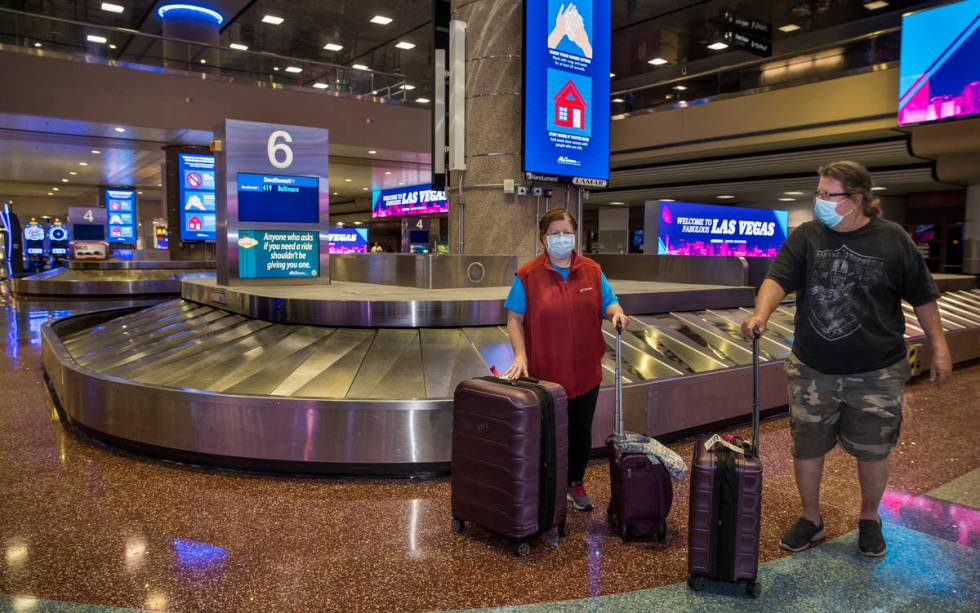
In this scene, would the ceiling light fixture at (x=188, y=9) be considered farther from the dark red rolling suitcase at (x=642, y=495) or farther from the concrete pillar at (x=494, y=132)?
the dark red rolling suitcase at (x=642, y=495)

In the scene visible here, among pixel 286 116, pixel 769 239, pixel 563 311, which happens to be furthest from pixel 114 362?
pixel 286 116

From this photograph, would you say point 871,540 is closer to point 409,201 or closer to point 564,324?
point 564,324

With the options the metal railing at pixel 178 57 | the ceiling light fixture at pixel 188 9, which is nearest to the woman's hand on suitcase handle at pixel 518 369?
the metal railing at pixel 178 57

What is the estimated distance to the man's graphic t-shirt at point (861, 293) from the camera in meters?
2.75

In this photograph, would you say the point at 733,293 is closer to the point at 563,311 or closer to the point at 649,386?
the point at 649,386

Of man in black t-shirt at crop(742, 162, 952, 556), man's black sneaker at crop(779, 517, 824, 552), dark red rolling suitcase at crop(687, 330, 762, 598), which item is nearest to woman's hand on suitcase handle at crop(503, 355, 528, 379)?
dark red rolling suitcase at crop(687, 330, 762, 598)

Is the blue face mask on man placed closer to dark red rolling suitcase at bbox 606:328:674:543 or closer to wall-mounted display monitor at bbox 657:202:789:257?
dark red rolling suitcase at bbox 606:328:674:543

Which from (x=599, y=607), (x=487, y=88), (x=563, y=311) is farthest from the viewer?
(x=487, y=88)

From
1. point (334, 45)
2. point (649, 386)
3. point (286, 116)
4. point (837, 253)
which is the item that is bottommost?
point (649, 386)

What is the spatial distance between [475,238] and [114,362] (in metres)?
4.22

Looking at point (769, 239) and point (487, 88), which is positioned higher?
point (487, 88)

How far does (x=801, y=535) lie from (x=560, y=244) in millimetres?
1681

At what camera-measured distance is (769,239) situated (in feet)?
Answer: 35.2

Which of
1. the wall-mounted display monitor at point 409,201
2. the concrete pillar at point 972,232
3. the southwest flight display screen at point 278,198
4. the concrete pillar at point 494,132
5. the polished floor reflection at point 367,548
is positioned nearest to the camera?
the polished floor reflection at point 367,548
